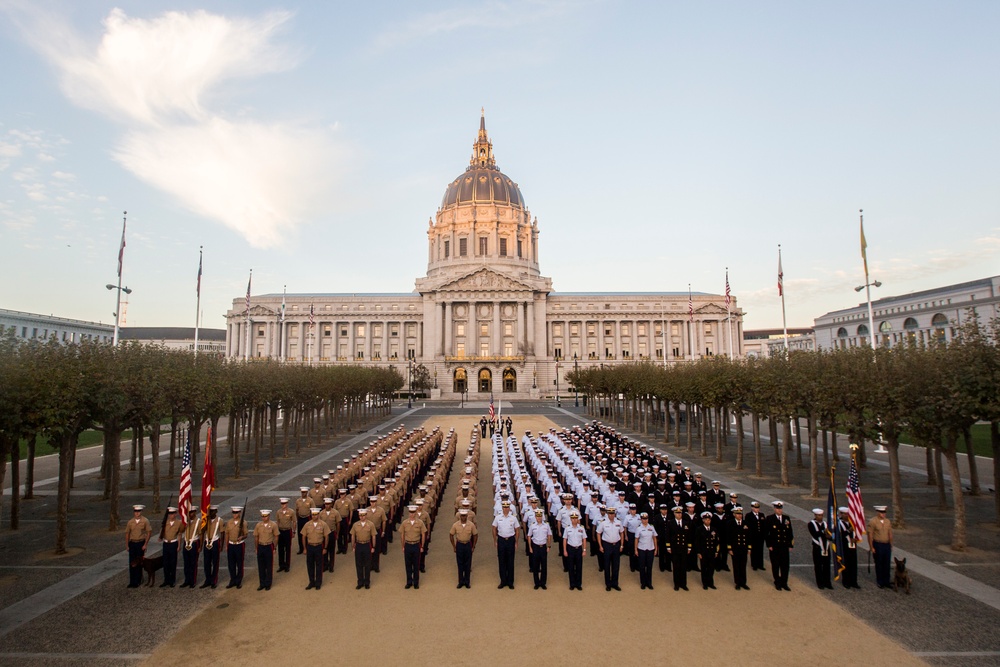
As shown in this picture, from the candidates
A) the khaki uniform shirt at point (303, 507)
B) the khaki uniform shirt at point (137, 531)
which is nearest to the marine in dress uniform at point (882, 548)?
the khaki uniform shirt at point (303, 507)

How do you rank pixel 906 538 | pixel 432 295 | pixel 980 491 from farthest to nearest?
pixel 432 295, pixel 980 491, pixel 906 538

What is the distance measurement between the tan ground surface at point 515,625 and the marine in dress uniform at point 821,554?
1.20ft

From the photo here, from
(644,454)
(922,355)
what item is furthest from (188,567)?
(922,355)

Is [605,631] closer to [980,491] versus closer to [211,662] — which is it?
[211,662]

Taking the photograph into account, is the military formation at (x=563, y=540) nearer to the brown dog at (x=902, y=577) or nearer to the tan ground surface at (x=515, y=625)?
the brown dog at (x=902, y=577)

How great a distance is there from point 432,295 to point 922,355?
9406 centimetres

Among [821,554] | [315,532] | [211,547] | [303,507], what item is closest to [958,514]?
[821,554]

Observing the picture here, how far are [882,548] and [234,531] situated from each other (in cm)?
1395

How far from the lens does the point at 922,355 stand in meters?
17.9

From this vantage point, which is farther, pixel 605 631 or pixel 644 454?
pixel 644 454

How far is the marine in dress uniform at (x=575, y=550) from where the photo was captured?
12219 mm

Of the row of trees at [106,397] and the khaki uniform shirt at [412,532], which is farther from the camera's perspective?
the row of trees at [106,397]

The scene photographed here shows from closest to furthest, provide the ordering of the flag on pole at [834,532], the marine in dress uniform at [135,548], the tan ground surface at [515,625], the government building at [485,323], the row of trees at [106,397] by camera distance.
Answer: the tan ground surface at [515,625] → the marine in dress uniform at [135,548] → the flag on pole at [834,532] → the row of trees at [106,397] → the government building at [485,323]

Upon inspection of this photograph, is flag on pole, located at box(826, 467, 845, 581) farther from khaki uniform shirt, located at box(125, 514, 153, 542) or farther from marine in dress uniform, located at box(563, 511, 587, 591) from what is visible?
khaki uniform shirt, located at box(125, 514, 153, 542)
